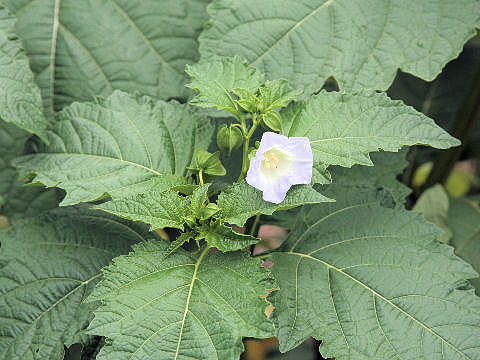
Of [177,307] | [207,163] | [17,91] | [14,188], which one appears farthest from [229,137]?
[14,188]

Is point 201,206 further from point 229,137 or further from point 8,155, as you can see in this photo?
point 8,155

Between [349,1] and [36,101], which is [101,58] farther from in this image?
[349,1]

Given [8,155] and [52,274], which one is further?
[8,155]

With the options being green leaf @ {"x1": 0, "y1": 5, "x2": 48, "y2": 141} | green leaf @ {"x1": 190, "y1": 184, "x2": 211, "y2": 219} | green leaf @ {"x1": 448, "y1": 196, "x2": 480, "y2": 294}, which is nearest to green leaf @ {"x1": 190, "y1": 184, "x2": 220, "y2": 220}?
green leaf @ {"x1": 190, "y1": 184, "x2": 211, "y2": 219}

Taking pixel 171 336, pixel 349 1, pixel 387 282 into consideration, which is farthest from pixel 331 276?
pixel 349 1

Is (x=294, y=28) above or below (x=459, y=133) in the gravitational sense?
above

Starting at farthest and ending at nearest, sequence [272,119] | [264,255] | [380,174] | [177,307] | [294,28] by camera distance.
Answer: [380,174]
[294,28]
[264,255]
[272,119]
[177,307]

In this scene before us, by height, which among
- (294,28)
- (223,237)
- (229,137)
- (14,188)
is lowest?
(14,188)
